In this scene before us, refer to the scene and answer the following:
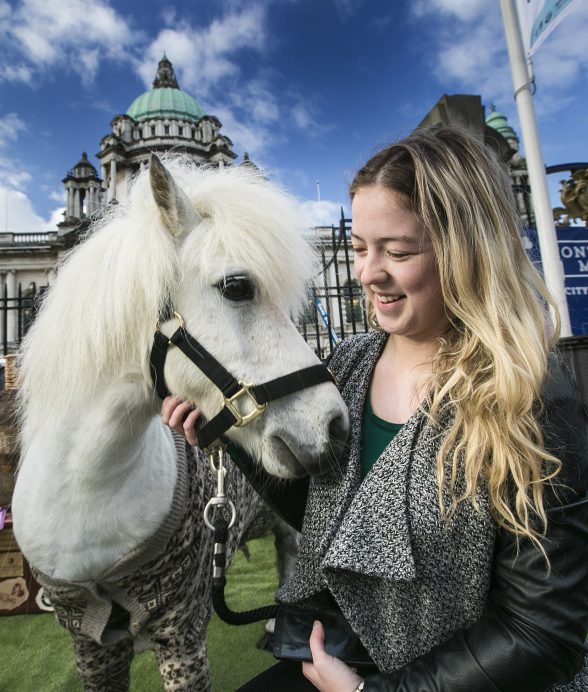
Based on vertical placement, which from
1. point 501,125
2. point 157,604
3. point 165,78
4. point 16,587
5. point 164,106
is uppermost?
point 165,78

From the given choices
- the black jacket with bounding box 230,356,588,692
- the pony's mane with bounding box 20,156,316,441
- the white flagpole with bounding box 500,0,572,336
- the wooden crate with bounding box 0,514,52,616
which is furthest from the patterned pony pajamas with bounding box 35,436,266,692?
the white flagpole with bounding box 500,0,572,336

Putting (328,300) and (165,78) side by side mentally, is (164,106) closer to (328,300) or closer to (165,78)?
(165,78)

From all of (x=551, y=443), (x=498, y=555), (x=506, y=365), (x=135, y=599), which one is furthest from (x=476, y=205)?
(x=135, y=599)

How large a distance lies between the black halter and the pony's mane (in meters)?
0.09

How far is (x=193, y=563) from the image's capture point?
5.70ft

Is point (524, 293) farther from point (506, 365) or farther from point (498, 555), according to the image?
point (498, 555)

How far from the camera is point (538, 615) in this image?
911mm

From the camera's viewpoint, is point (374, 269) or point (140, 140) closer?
point (374, 269)

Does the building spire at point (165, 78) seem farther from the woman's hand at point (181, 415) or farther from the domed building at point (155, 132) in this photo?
the woman's hand at point (181, 415)

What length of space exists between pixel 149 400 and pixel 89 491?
0.40m

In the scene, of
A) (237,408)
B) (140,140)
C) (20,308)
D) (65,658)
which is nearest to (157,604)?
(237,408)

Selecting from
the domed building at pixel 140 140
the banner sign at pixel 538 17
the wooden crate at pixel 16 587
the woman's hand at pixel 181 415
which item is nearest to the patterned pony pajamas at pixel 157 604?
the woman's hand at pixel 181 415

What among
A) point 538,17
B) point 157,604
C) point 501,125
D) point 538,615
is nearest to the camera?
point 538,615

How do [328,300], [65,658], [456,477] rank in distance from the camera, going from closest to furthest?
[456,477] → [65,658] → [328,300]
